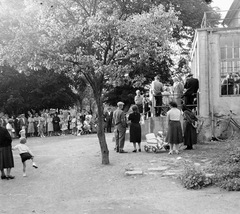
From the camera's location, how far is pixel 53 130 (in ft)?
86.1

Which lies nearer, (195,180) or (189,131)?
(195,180)

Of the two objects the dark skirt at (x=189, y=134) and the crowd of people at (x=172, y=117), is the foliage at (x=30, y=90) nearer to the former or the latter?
the crowd of people at (x=172, y=117)

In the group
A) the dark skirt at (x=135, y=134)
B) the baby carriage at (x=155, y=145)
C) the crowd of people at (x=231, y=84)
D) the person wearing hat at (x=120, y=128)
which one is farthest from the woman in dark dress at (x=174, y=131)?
the crowd of people at (x=231, y=84)


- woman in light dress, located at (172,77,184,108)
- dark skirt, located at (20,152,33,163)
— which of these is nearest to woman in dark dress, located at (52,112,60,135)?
woman in light dress, located at (172,77,184,108)

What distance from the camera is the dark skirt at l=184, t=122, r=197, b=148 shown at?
1423 cm

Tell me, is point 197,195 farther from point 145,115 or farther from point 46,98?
point 46,98

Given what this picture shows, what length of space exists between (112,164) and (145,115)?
8.75 meters

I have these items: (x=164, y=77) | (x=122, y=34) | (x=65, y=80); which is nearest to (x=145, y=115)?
(x=122, y=34)

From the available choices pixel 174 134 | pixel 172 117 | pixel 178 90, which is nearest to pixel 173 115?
pixel 172 117

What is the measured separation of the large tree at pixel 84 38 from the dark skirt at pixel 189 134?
3.12 metres

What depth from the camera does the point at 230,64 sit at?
16.5 meters

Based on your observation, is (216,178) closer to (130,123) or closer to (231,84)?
(130,123)

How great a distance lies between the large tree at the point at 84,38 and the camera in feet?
37.6

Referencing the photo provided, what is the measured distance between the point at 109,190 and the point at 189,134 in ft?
18.0
